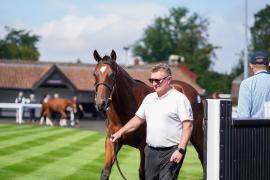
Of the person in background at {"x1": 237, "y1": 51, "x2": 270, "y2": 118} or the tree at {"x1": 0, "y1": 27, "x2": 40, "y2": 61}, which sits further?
the tree at {"x1": 0, "y1": 27, "x2": 40, "y2": 61}

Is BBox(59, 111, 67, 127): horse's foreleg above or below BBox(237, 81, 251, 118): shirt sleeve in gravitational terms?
below

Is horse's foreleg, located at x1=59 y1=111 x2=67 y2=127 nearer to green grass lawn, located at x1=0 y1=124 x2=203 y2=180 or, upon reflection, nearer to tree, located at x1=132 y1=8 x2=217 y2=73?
green grass lawn, located at x1=0 y1=124 x2=203 y2=180

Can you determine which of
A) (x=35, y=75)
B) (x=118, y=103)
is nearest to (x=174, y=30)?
(x=35, y=75)

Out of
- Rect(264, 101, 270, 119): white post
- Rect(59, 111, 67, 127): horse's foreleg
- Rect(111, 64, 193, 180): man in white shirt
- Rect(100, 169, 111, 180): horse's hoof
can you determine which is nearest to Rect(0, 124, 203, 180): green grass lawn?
Rect(100, 169, 111, 180): horse's hoof

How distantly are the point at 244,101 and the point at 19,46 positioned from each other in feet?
322

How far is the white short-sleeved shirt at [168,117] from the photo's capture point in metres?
6.60

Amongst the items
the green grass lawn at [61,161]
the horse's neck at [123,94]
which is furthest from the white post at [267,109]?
the green grass lawn at [61,161]

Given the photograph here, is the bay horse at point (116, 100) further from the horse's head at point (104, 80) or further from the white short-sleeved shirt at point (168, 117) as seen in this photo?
the white short-sleeved shirt at point (168, 117)

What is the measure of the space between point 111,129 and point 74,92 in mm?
42057

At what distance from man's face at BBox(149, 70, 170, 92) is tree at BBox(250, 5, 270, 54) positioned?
3160 inches


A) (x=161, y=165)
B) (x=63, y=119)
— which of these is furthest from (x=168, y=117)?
(x=63, y=119)

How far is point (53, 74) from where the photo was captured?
50.2 meters

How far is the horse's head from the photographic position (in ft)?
26.7

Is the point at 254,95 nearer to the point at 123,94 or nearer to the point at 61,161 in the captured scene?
the point at 123,94
